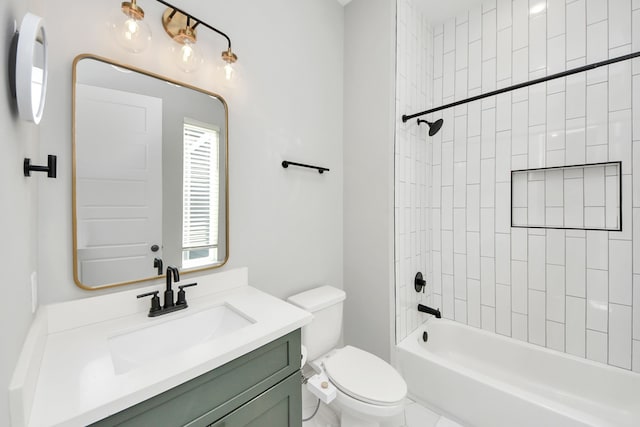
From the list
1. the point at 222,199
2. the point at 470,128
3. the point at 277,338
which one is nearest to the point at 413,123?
the point at 470,128

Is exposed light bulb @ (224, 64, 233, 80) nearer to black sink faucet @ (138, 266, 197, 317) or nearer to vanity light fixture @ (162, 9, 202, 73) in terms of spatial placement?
vanity light fixture @ (162, 9, 202, 73)

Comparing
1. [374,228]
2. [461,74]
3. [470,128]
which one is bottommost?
[374,228]

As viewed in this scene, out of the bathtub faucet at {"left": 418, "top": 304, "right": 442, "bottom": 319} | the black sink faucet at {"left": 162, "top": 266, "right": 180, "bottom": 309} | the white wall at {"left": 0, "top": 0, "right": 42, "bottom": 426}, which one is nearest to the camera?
the white wall at {"left": 0, "top": 0, "right": 42, "bottom": 426}

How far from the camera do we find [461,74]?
2070mm

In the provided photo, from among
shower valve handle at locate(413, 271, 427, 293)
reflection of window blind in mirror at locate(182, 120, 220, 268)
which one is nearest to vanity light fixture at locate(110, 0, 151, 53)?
reflection of window blind in mirror at locate(182, 120, 220, 268)

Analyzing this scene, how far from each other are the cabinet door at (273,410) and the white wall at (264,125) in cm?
62

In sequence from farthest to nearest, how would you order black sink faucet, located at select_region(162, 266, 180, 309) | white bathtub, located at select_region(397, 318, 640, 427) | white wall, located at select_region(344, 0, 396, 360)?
white wall, located at select_region(344, 0, 396, 360), white bathtub, located at select_region(397, 318, 640, 427), black sink faucet, located at select_region(162, 266, 180, 309)

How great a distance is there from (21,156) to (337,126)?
5.54 feet

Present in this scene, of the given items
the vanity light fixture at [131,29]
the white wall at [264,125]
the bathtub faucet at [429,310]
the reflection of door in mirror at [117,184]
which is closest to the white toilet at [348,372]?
the white wall at [264,125]

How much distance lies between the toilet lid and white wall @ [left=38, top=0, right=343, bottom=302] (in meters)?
0.50

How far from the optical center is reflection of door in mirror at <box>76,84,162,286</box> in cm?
94

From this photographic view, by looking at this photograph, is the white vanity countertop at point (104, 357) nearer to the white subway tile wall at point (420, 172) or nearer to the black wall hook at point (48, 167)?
the black wall hook at point (48, 167)

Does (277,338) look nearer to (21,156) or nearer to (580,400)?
(21,156)

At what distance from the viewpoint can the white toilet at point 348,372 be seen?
1.18 metres
